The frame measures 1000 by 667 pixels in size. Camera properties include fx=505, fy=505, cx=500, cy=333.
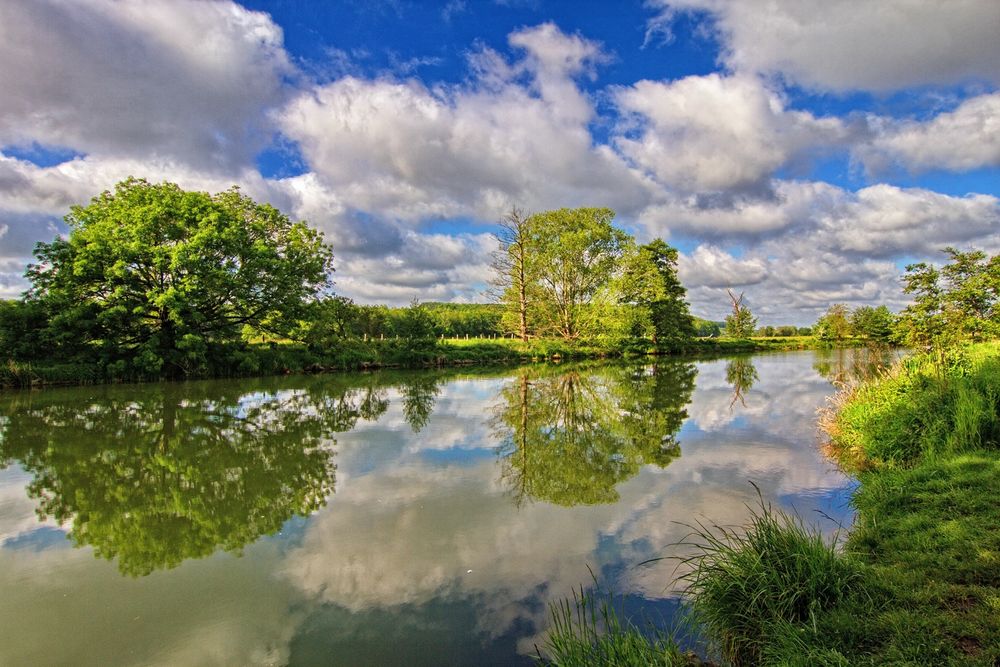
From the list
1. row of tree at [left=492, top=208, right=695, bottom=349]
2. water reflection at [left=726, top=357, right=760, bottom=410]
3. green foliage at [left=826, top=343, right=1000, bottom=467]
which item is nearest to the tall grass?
green foliage at [left=826, top=343, right=1000, bottom=467]

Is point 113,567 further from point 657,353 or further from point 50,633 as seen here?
point 657,353

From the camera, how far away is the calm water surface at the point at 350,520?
11.8 feet

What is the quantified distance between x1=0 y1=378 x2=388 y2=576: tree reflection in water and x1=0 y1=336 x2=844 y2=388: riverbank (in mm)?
4957

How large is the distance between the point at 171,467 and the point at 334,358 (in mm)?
19981

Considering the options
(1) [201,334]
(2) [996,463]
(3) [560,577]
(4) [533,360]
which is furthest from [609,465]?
(4) [533,360]

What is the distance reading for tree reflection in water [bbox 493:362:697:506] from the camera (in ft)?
23.2

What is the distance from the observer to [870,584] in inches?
131

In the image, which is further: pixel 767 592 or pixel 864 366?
pixel 864 366

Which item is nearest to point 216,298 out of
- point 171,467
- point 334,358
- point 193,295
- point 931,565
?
point 193,295

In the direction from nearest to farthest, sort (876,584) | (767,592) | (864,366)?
(767,592), (876,584), (864,366)

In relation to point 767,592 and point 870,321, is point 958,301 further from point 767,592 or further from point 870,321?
point 870,321

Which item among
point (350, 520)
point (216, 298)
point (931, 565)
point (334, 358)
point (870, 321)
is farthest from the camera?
point (870, 321)

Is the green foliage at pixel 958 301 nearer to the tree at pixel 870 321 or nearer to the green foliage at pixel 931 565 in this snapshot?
the green foliage at pixel 931 565

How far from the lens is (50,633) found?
3.61 metres
